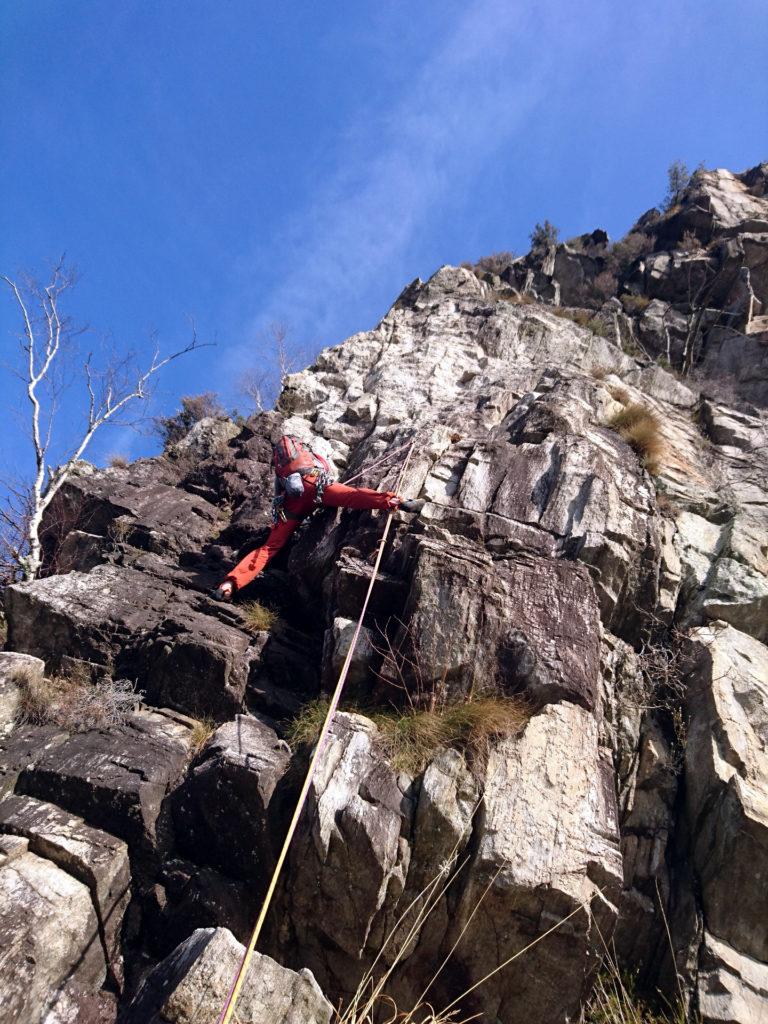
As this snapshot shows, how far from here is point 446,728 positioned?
5.29 m

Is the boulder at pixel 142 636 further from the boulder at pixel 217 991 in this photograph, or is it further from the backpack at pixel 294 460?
the boulder at pixel 217 991

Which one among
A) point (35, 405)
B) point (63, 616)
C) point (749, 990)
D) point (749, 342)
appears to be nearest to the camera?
point (749, 990)

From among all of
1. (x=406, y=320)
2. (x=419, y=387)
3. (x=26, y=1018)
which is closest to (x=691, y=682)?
(x=26, y=1018)

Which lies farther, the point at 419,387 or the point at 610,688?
the point at 419,387

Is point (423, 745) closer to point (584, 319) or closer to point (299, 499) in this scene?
point (299, 499)

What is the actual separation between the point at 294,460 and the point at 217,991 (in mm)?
6462

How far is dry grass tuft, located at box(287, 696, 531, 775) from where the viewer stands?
512cm

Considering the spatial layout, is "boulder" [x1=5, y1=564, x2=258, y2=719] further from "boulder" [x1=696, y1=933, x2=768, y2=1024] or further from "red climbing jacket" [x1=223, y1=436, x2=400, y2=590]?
"boulder" [x1=696, y1=933, x2=768, y2=1024]

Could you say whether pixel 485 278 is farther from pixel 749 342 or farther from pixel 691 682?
pixel 691 682

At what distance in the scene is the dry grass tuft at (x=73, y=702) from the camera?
20.1 feet

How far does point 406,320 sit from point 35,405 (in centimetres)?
1008

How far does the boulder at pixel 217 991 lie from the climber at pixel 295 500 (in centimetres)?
454

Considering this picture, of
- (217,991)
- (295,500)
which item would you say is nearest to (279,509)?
(295,500)

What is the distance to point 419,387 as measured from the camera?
12859 millimetres
